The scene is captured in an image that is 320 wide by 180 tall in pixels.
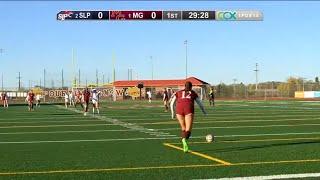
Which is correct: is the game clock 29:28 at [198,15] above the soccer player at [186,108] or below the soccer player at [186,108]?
above

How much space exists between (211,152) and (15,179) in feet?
16.1

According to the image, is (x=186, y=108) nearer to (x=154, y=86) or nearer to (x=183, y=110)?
(x=183, y=110)

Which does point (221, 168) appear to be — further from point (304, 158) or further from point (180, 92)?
point (180, 92)

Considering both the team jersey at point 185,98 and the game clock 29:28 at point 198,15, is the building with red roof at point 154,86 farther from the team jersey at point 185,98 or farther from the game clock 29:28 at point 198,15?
the team jersey at point 185,98

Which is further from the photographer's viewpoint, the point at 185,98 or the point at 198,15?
Result: the point at 198,15

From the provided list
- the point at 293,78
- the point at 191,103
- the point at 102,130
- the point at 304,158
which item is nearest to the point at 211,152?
the point at 191,103

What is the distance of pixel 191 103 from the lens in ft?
43.3

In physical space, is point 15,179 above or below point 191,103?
below

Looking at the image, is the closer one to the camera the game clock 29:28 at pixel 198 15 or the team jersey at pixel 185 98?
the team jersey at pixel 185 98
